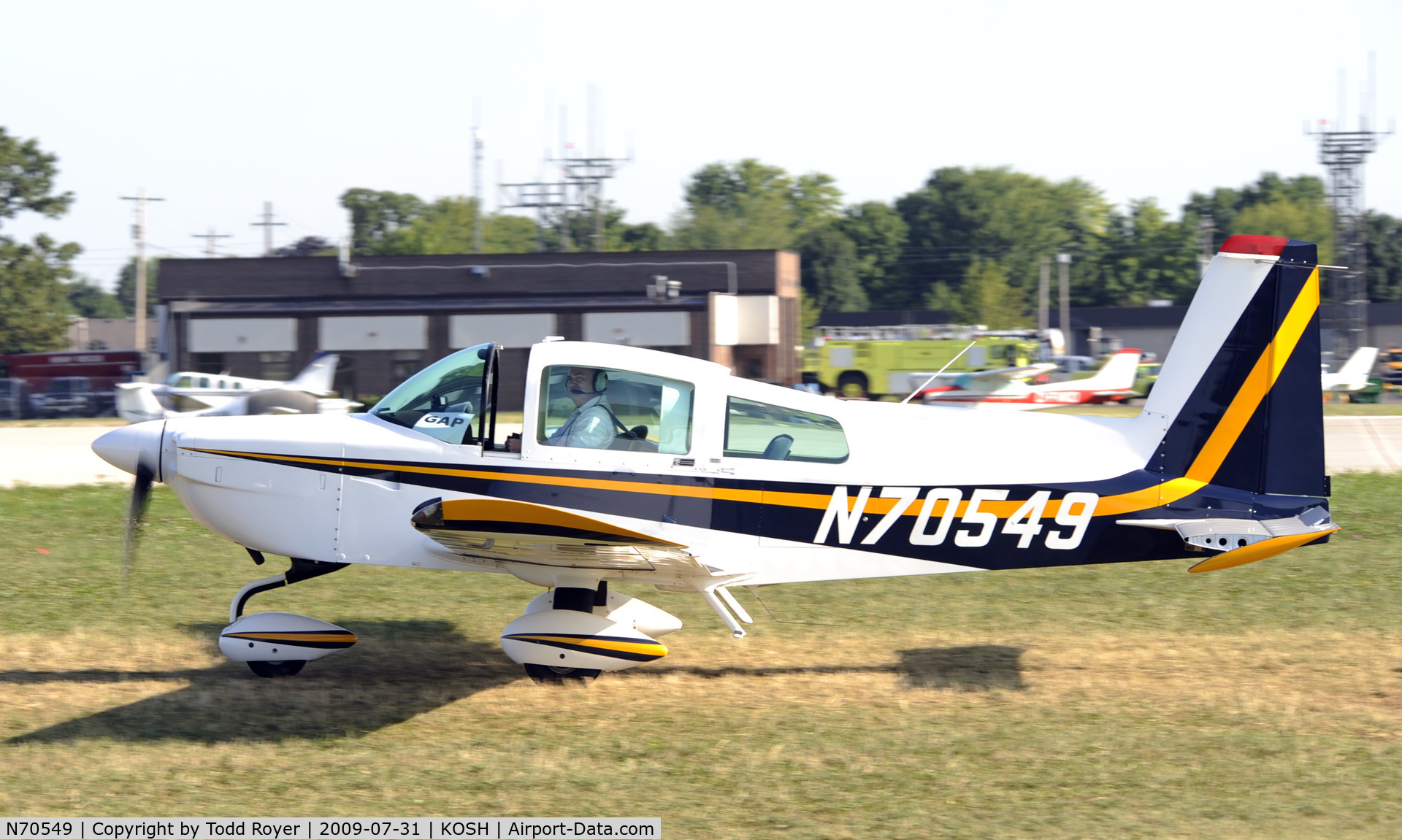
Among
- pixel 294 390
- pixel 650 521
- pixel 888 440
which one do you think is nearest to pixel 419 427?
pixel 650 521

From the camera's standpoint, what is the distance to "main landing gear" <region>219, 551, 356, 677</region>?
Result: 6824mm

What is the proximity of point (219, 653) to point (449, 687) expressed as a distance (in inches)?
70.7

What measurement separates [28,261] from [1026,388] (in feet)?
142

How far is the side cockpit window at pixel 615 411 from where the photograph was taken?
257 inches

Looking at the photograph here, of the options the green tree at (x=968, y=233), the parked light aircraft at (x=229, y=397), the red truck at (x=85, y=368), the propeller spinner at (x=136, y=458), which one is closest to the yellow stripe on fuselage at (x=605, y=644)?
the propeller spinner at (x=136, y=458)

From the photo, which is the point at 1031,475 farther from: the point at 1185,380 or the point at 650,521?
the point at 650,521

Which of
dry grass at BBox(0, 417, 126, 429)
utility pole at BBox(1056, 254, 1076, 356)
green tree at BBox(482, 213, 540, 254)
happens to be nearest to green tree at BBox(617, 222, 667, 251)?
green tree at BBox(482, 213, 540, 254)

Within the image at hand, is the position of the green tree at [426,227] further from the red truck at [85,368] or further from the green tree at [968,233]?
the red truck at [85,368]

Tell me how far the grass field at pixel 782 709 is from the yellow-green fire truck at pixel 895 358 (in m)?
25.2

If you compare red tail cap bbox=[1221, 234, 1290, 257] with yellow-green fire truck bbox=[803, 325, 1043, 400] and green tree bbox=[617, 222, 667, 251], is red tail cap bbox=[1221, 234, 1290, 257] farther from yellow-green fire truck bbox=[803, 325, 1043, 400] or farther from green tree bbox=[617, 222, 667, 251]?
green tree bbox=[617, 222, 667, 251]

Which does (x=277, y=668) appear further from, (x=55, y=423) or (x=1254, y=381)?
(x=55, y=423)

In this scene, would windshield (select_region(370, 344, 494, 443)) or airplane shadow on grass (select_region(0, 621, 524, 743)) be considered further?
windshield (select_region(370, 344, 494, 443))

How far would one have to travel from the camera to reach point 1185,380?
6898 mm
